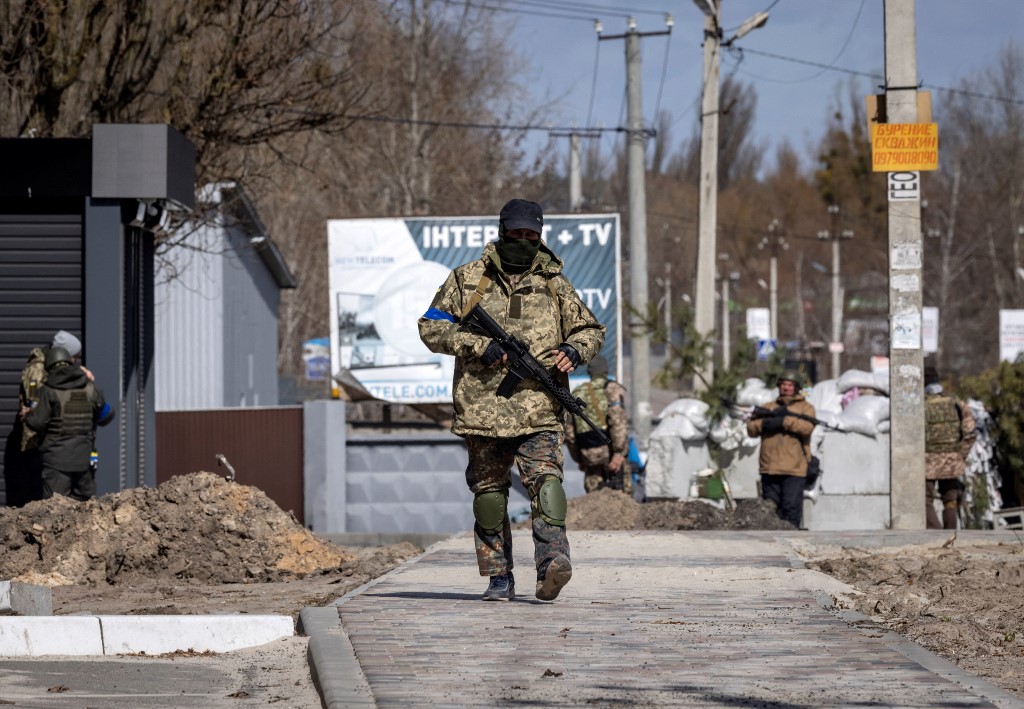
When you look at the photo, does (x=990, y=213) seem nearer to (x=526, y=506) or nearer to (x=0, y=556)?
(x=526, y=506)

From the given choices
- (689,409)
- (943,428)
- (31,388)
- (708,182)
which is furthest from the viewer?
(708,182)

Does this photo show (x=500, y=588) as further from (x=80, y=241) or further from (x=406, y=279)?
(x=406, y=279)

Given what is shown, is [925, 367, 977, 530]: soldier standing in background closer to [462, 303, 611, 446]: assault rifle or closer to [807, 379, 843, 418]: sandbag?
[807, 379, 843, 418]: sandbag

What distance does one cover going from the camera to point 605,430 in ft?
44.6

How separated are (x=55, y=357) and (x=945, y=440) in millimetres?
8629

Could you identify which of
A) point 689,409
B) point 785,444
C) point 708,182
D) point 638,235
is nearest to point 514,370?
point 785,444

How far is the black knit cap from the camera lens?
23.9 ft

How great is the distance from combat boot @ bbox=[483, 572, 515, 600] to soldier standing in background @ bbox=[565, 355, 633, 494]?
574 centimetres

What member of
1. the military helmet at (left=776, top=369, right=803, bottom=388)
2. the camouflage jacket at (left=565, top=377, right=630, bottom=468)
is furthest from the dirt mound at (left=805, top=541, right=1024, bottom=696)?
the military helmet at (left=776, top=369, right=803, bottom=388)

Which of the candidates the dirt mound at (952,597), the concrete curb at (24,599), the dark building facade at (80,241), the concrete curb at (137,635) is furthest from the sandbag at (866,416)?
the concrete curb at (137,635)

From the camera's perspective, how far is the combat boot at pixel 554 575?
7199 millimetres

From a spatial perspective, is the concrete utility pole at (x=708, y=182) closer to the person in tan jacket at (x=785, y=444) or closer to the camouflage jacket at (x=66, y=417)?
the person in tan jacket at (x=785, y=444)

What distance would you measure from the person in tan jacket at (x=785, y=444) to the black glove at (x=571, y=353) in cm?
713

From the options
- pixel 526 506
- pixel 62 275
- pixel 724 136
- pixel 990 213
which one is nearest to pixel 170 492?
pixel 62 275
